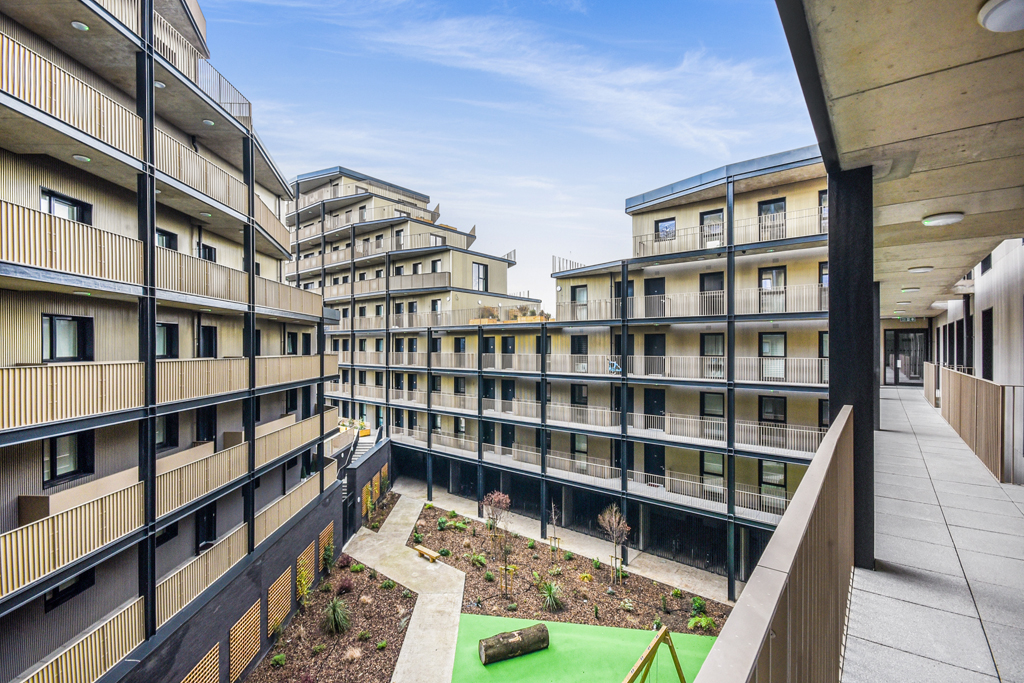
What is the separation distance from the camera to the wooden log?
11.1m

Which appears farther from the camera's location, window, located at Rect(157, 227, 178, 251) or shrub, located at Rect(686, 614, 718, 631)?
shrub, located at Rect(686, 614, 718, 631)

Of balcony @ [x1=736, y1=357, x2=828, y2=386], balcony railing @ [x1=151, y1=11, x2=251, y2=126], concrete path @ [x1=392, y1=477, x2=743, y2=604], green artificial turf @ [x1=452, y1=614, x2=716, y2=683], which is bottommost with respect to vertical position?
concrete path @ [x1=392, y1=477, x2=743, y2=604]

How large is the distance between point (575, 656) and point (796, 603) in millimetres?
12125

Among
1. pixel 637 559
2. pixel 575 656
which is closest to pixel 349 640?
pixel 575 656

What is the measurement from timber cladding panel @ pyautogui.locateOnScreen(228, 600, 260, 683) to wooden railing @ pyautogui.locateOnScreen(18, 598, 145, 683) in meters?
2.95

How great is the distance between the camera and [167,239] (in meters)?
11.6

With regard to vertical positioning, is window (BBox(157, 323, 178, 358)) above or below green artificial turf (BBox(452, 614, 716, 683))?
above

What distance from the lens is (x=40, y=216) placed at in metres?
6.91

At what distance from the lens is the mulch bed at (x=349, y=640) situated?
36.4 feet

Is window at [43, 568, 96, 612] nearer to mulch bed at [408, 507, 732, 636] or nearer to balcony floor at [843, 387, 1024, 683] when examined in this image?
mulch bed at [408, 507, 732, 636]

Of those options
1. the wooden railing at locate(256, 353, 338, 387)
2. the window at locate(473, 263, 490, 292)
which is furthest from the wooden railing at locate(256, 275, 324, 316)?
the window at locate(473, 263, 490, 292)

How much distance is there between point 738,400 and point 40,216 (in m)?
18.5

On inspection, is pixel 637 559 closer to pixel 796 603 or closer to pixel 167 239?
pixel 167 239

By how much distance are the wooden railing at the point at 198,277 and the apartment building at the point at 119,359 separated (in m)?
0.04
